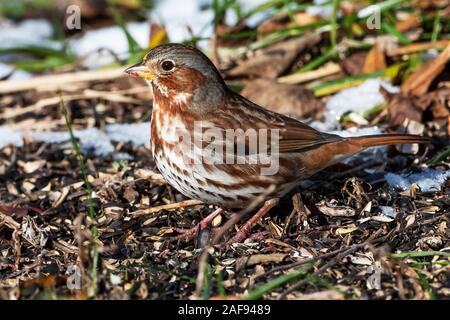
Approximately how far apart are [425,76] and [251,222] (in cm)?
212

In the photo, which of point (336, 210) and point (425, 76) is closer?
point (336, 210)

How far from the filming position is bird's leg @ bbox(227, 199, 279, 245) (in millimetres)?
4368

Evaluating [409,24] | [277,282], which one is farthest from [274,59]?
[277,282]

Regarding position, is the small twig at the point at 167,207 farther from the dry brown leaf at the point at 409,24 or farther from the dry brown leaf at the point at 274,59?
the dry brown leaf at the point at 409,24

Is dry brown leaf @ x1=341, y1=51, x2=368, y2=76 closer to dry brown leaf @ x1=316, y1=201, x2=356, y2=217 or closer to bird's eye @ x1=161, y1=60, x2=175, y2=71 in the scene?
dry brown leaf @ x1=316, y1=201, x2=356, y2=217

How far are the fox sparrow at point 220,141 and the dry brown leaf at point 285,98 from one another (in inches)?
47.3

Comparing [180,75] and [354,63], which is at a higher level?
[354,63]

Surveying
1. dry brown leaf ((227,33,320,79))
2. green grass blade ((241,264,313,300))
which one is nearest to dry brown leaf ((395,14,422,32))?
dry brown leaf ((227,33,320,79))

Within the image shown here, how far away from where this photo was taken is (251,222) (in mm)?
4461

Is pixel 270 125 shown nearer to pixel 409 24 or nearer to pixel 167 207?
pixel 167 207

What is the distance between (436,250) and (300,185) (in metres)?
1.08

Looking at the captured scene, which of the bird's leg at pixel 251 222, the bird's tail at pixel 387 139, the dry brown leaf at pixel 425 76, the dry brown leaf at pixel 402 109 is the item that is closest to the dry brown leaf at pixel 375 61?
the dry brown leaf at pixel 425 76

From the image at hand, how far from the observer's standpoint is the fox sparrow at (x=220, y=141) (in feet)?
14.4

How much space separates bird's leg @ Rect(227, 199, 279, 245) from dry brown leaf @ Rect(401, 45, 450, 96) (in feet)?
5.94
